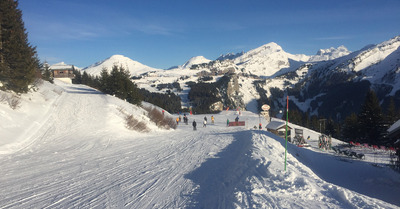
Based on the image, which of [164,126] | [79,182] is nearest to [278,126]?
[164,126]

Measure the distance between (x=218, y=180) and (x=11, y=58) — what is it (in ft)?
62.8

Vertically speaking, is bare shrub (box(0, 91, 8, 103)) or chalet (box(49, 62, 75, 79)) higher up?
chalet (box(49, 62, 75, 79))

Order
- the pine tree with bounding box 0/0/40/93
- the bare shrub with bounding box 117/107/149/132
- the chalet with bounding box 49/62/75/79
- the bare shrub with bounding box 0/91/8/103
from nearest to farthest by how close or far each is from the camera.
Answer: the bare shrub with bounding box 0/91/8/103, the pine tree with bounding box 0/0/40/93, the bare shrub with bounding box 117/107/149/132, the chalet with bounding box 49/62/75/79

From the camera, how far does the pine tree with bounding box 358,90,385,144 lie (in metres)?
36.4

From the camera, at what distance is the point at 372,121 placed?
36.8 m

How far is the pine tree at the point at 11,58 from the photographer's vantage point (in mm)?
17453

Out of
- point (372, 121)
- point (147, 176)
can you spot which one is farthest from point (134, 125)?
point (372, 121)

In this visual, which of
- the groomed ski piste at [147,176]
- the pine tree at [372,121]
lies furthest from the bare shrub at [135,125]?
the pine tree at [372,121]

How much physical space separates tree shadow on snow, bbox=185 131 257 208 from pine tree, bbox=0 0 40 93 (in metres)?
17.0

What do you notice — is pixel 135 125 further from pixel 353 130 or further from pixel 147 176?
pixel 353 130

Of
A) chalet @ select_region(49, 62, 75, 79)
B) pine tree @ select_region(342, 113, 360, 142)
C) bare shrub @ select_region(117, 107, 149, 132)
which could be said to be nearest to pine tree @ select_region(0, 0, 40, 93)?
bare shrub @ select_region(117, 107, 149, 132)

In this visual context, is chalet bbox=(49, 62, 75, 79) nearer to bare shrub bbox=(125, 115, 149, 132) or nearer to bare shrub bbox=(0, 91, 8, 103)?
bare shrub bbox=(125, 115, 149, 132)

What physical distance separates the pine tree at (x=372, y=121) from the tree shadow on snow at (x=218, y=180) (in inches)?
1449

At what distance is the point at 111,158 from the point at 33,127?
7914mm
